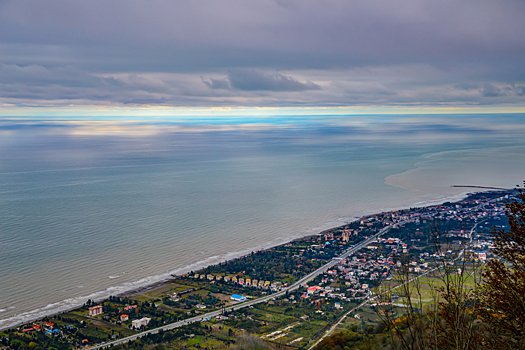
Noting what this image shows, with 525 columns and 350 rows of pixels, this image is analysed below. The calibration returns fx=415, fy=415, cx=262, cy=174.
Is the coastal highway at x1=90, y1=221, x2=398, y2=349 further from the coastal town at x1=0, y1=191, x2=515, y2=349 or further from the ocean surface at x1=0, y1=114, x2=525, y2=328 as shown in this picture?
the ocean surface at x1=0, y1=114, x2=525, y2=328

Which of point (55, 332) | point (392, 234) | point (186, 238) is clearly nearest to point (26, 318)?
point (55, 332)

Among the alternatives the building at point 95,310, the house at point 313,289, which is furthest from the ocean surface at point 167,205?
the house at point 313,289

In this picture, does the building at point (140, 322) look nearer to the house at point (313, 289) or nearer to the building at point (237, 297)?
the building at point (237, 297)

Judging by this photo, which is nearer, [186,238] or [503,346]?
[503,346]

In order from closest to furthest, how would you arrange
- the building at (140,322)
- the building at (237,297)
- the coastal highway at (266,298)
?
the coastal highway at (266,298) → the building at (140,322) → the building at (237,297)

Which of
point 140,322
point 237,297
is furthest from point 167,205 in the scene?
point 140,322

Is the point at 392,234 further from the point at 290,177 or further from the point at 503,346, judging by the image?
the point at 290,177

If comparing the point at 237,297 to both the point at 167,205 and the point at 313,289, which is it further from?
the point at 167,205

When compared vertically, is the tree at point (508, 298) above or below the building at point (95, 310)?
above

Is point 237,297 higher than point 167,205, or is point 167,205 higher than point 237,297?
point 167,205
